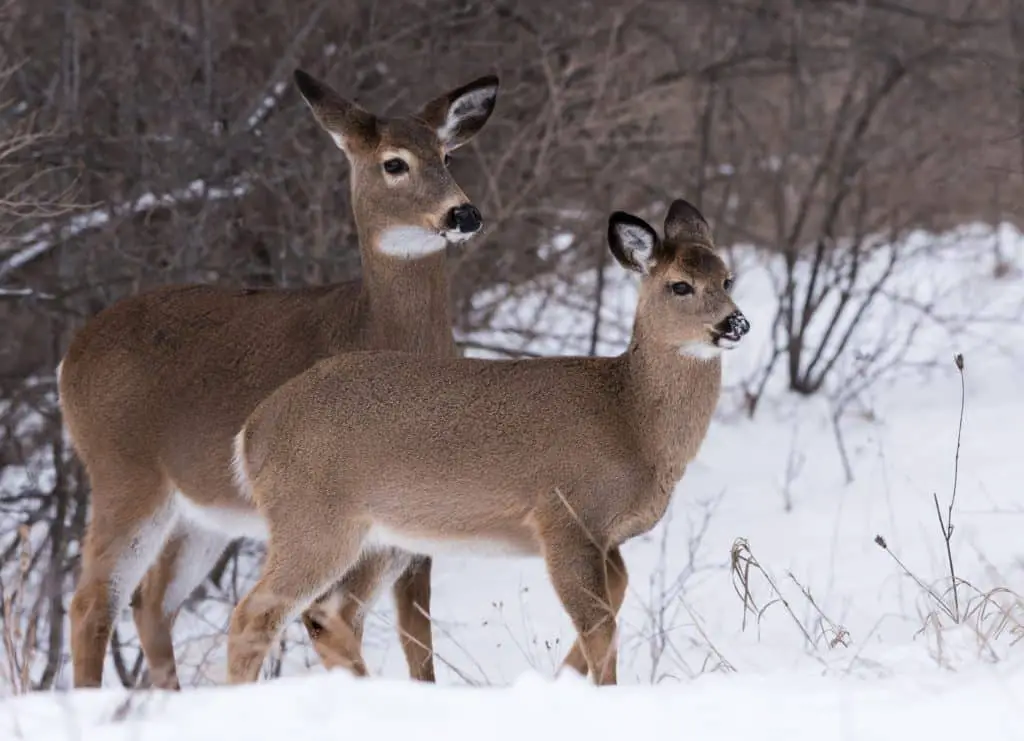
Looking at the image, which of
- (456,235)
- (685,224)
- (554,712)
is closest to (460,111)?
(456,235)

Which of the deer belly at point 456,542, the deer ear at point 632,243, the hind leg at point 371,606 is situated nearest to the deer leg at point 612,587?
the deer belly at point 456,542

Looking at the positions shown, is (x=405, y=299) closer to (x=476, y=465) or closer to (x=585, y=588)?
(x=476, y=465)

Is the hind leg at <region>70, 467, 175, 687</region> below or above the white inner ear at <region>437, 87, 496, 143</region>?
below

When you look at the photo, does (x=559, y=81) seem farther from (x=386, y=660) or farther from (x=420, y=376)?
(x=420, y=376)

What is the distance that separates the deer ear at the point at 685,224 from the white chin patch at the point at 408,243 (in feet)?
3.17

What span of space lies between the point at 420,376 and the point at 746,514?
5.12m

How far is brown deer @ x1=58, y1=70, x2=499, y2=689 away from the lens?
6.79m

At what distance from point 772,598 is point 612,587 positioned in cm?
320

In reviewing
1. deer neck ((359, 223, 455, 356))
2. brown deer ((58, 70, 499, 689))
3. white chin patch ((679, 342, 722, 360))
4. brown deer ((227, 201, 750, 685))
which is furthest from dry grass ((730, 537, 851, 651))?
deer neck ((359, 223, 455, 356))

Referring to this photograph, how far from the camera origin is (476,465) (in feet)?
19.0

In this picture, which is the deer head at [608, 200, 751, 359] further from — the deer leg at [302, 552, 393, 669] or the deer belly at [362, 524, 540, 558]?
the deer leg at [302, 552, 393, 669]

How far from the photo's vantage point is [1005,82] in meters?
12.9

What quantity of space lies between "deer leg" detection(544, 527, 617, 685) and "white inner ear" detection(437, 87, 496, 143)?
241 cm

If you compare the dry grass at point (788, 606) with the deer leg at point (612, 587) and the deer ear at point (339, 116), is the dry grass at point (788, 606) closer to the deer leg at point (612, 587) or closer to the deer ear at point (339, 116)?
the deer leg at point (612, 587)
